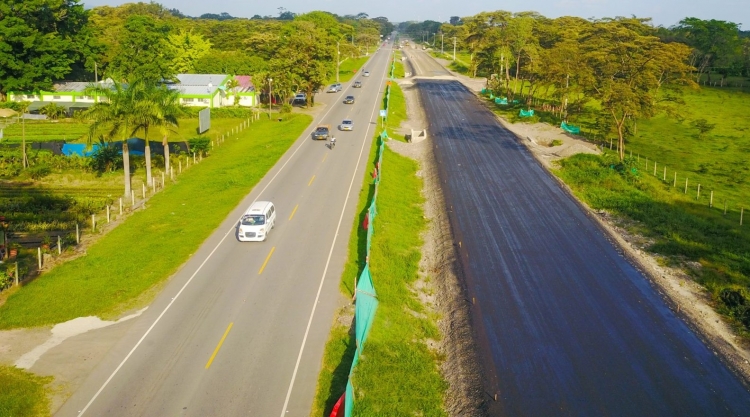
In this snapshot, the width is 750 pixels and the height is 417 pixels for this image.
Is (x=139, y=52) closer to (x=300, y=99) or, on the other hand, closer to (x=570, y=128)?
(x=300, y=99)

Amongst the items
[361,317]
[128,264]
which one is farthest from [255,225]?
[361,317]

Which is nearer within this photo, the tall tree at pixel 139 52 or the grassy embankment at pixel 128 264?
the grassy embankment at pixel 128 264

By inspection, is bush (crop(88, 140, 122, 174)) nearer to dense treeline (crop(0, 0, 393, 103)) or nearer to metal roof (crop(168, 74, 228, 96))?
dense treeline (crop(0, 0, 393, 103))

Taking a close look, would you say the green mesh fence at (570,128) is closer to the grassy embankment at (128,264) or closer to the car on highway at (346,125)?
the car on highway at (346,125)

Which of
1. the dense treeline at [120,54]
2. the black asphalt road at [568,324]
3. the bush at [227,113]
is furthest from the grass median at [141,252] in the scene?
the dense treeline at [120,54]

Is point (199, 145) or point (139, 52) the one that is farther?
point (139, 52)

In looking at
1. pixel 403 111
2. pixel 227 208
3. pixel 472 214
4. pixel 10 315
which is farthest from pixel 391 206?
pixel 403 111

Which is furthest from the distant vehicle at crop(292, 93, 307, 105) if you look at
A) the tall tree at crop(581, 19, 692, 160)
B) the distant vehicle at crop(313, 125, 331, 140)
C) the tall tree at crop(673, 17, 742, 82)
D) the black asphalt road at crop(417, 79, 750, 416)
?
the tall tree at crop(673, 17, 742, 82)
